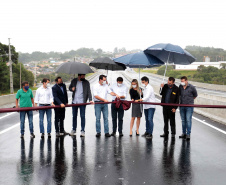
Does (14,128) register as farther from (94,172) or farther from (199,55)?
(199,55)

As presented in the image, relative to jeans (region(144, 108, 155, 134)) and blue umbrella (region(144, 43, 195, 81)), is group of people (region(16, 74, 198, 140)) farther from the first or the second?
blue umbrella (region(144, 43, 195, 81))

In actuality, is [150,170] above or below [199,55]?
below

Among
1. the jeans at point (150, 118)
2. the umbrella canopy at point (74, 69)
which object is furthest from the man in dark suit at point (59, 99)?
the jeans at point (150, 118)

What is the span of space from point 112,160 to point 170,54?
4680 mm

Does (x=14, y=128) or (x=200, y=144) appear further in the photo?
(x=14, y=128)

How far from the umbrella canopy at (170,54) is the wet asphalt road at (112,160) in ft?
Answer: 8.33

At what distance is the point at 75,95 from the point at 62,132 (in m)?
1.28

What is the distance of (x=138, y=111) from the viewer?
9.04 m

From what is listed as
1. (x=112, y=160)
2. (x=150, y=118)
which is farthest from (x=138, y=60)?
(x=112, y=160)

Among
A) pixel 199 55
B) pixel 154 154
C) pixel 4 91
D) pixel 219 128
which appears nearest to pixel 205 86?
pixel 4 91

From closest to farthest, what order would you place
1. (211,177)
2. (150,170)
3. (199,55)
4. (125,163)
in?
(211,177) < (150,170) < (125,163) < (199,55)

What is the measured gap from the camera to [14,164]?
20.0 feet

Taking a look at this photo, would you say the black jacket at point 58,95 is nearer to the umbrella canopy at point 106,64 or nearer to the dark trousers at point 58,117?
the dark trousers at point 58,117

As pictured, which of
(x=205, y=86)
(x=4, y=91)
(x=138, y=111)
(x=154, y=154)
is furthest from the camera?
(x=4, y=91)
